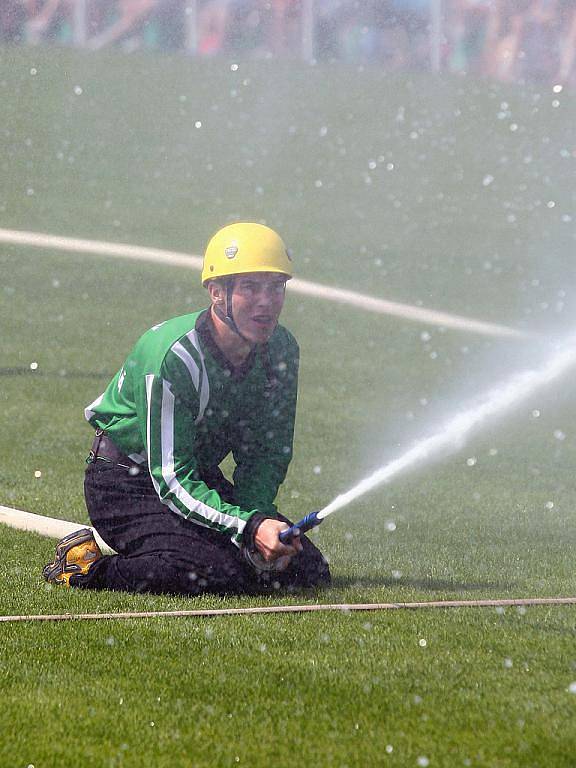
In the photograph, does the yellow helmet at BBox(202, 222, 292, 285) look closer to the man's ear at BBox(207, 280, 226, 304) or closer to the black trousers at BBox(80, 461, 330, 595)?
the man's ear at BBox(207, 280, 226, 304)

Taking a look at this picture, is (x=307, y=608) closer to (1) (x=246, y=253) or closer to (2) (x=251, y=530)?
(2) (x=251, y=530)

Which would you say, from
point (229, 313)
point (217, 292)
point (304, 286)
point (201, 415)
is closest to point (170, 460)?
point (201, 415)

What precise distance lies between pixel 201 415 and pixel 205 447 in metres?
0.37

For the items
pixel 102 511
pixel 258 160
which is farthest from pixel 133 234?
pixel 102 511

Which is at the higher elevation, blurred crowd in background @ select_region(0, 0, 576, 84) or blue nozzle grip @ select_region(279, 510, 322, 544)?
blurred crowd in background @ select_region(0, 0, 576, 84)

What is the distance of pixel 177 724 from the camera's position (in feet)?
14.4

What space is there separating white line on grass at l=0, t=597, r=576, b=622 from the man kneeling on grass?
Result: 21 cm

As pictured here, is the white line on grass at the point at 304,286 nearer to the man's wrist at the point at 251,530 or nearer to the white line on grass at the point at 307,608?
the white line on grass at the point at 307,608

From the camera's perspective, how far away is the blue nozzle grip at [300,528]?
5.66 metres

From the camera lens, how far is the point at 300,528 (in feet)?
18.8

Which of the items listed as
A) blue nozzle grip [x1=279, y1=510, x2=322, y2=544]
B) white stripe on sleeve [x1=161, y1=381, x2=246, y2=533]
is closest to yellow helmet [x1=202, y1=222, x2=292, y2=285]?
white stripe on sleeve [x1=161, y1=381, x2=246, y2=533]

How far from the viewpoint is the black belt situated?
662 cm

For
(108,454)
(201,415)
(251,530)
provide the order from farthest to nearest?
(108,454)
(201,415)
(251,530)

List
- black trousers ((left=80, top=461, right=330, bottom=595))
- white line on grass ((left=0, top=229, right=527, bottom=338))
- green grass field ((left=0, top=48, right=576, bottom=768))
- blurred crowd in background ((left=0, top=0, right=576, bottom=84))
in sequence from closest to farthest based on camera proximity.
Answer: green grass field ((left=0, top=48, right=576, bottom=768))
black trousers ((left=80, top=461, right=330, bottom=595))
white line on grass ((left=0, top=229, right=527, bottom=338))
blurred crowd in background ((left=0, top=0, right=576, bottom=84))
